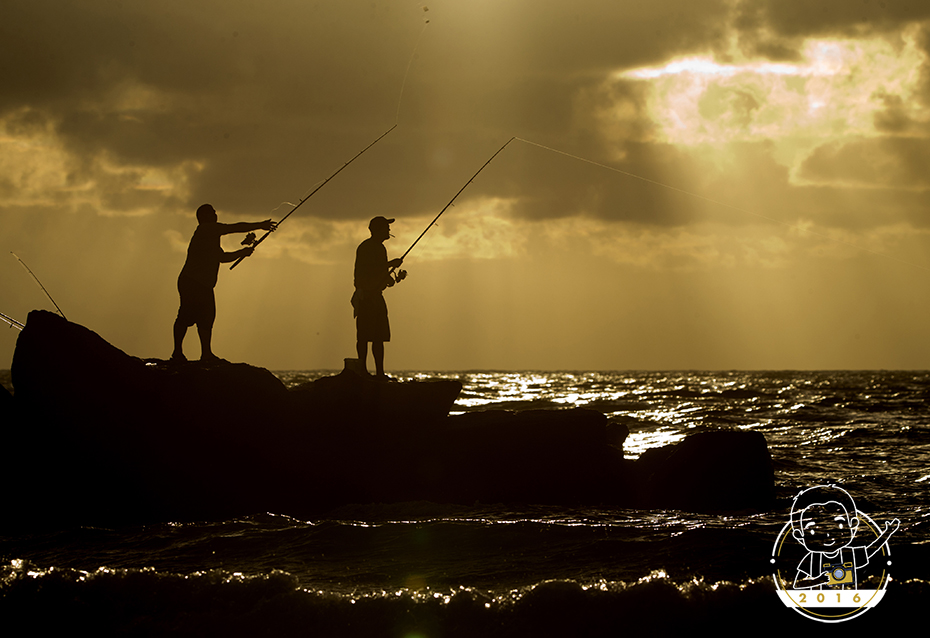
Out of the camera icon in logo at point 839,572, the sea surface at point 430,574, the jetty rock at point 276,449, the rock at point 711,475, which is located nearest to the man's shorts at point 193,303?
the jetty rock at point 276,449

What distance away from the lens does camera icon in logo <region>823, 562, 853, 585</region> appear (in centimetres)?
761

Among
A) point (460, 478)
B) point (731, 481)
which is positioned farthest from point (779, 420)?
point (460, 478)

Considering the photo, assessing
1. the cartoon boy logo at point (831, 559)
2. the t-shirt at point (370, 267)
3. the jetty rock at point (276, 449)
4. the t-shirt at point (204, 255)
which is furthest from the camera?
the t-shirt at point (370, 267)

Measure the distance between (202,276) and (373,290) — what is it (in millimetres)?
2050

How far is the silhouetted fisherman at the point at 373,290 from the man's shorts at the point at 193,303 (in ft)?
5.81

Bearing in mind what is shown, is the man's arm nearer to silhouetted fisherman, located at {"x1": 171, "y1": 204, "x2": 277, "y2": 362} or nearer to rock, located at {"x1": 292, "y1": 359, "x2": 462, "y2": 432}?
silhouetted fisherman, located at {"x1": 171, "y1": 204, "x2": 277, "y2": 362}

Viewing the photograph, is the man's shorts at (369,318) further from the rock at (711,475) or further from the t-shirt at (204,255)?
the rock at (711,475)

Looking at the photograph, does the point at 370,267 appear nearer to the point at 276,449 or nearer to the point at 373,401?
the point at 373,401

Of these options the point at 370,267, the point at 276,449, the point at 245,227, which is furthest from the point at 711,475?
the point at 245,227

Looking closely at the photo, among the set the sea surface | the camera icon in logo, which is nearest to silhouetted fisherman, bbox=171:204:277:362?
the sea surface

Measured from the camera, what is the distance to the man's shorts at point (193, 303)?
31.6 feet

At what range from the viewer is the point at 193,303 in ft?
31.6

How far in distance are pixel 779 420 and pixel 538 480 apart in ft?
53.3

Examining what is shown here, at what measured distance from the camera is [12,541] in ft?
28.5
